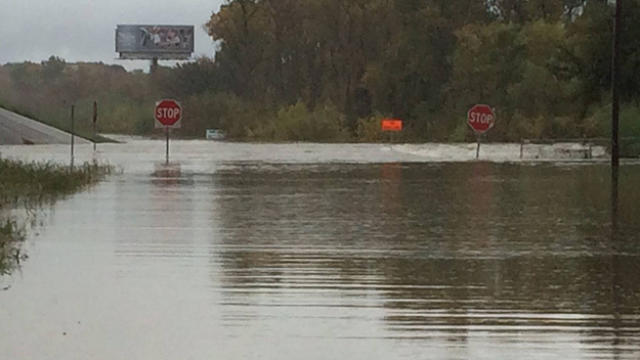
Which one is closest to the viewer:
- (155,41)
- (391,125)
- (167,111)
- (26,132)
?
(167,111)

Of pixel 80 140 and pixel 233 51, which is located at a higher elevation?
pixel 233 51

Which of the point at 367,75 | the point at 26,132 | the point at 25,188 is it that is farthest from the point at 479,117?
the point at 367,75

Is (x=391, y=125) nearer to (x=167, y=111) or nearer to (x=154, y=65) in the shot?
(x=167, y=111)

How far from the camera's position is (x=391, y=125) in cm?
8531

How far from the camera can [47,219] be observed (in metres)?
20.1

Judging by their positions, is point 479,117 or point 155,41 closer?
point 479,117

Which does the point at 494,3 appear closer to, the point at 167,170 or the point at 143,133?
the point at 143,133

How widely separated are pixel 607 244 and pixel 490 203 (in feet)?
23.2

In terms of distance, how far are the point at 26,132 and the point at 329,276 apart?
167 feet

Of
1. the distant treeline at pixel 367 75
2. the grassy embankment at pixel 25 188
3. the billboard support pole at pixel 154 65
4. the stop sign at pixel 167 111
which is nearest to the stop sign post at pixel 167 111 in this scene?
the stop sign at pixel 167 111

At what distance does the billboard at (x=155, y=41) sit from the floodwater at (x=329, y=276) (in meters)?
95.4

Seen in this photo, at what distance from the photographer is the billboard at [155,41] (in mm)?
121438

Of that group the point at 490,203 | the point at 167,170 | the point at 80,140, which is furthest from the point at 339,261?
the point at 80,140

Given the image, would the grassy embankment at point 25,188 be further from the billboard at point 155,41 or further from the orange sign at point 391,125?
the billboard at point 155,41
